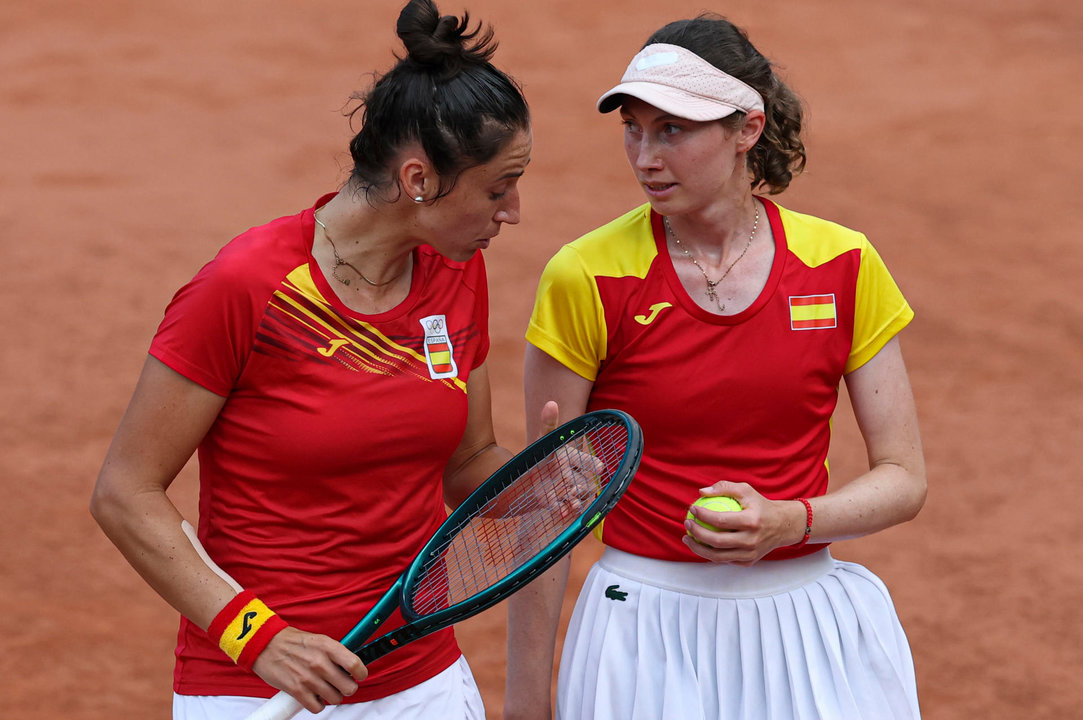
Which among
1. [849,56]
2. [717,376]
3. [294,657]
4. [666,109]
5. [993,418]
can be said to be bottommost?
[993,418]

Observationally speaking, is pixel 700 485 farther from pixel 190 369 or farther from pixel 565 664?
pixel 190 369

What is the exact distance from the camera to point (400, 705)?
258cm

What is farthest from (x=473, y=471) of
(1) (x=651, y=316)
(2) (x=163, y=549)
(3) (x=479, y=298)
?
(2) (x=163, y=549)

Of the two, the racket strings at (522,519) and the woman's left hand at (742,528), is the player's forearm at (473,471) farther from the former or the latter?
the woman's left hand at (742,528)

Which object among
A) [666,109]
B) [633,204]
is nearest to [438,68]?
[666,109]

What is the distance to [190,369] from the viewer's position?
2.31 meters

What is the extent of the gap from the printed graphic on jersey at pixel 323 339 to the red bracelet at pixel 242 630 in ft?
1.48

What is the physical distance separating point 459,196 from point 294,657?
875 millimetres

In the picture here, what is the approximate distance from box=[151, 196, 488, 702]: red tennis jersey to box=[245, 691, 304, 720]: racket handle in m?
0.12

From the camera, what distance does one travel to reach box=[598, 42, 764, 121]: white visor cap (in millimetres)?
2615

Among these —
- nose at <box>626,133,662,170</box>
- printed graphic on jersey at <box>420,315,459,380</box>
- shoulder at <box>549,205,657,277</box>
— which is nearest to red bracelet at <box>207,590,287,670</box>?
printed graphic on jersey at <box>420,315,459,380</box>

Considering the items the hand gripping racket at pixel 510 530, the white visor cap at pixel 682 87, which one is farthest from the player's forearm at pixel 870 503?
the white visor cap at pixel 682 87

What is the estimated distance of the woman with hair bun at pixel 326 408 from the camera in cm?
235

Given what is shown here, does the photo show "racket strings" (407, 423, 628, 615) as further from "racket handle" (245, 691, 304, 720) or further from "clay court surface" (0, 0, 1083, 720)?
"clay court surface" (0, 0, 1083, 720)
